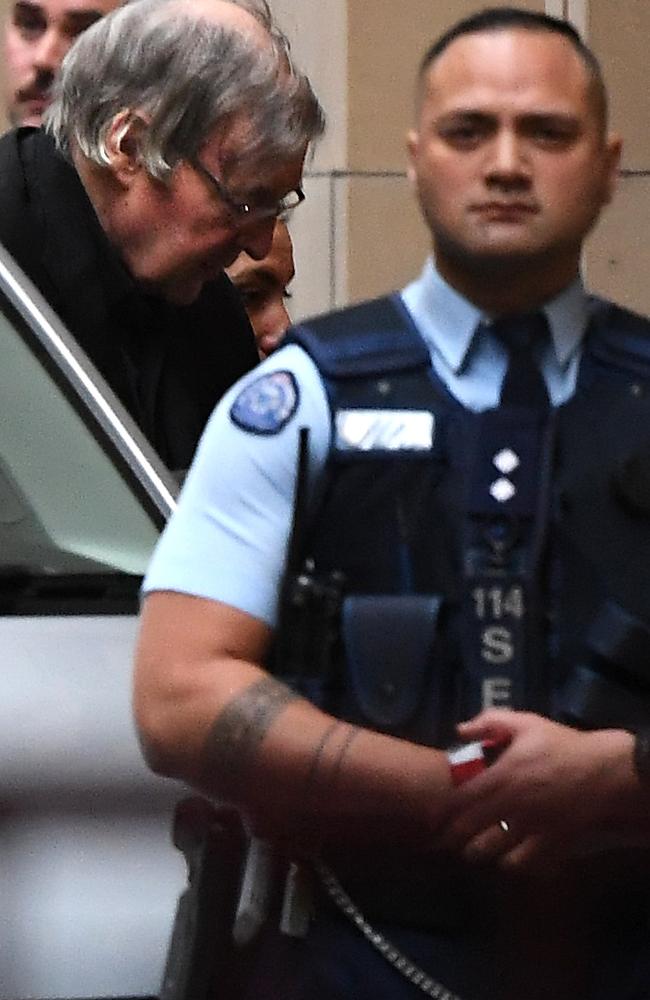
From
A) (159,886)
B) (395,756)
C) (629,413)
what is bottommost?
(159,886)

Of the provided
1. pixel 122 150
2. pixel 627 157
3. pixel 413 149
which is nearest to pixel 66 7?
pixel 122 150

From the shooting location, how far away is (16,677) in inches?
121

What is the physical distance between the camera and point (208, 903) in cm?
264

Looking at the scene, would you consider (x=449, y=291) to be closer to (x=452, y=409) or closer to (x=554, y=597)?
(x=452, y=409)

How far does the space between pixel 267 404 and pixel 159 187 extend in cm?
172

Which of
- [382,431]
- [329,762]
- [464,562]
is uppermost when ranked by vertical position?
[382,431]

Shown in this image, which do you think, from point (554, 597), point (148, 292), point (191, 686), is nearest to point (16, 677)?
point (191, 686)

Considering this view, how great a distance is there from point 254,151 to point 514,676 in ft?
5.96

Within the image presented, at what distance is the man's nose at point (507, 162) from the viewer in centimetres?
258

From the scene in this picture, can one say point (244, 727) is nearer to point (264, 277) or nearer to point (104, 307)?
point (104, 307)

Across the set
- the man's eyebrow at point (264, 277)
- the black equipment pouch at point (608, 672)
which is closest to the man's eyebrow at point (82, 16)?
the man's eyebrow at point (264, 277)

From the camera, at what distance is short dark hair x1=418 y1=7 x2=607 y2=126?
266 cm

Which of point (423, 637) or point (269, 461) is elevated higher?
point (269, 461)

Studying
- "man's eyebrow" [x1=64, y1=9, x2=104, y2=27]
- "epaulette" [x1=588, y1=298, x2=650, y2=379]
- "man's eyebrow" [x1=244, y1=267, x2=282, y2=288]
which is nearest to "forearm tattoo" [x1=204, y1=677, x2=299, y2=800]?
"epaulette" [x1=588, y1=298, x2=650, y2=379]
